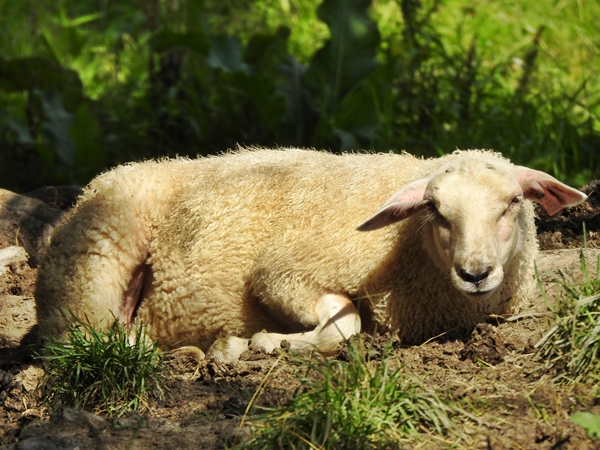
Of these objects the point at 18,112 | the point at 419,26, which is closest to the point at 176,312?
the point at 419,26

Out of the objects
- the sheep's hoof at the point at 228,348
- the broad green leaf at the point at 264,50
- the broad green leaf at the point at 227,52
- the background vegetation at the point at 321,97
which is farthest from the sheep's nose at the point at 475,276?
the broad green leaf at the point at 264,50

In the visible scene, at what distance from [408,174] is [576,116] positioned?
378 centimetres

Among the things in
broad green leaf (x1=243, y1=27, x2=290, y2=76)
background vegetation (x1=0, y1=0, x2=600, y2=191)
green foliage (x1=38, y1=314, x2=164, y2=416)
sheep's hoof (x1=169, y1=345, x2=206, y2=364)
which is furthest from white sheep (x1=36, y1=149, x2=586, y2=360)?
broad green leaf (x1=243, y1=27, x2=290, y2=76)

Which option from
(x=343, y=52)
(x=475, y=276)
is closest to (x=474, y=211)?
(x=475, y=276)

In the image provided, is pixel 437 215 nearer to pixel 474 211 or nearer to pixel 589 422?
pixel 474 211

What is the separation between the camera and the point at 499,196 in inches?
157

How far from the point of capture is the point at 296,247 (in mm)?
4551

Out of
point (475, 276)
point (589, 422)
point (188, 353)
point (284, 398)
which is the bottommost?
point (188, 353)

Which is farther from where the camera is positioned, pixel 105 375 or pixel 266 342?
pixel 266 342

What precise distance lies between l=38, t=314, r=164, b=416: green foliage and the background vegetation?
13.1 ft

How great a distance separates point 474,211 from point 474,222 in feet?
0.20

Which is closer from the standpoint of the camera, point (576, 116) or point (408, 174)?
point (408, 174)

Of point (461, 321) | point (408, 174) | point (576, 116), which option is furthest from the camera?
point (576, 116)

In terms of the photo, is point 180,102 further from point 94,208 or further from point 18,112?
point 94,208
